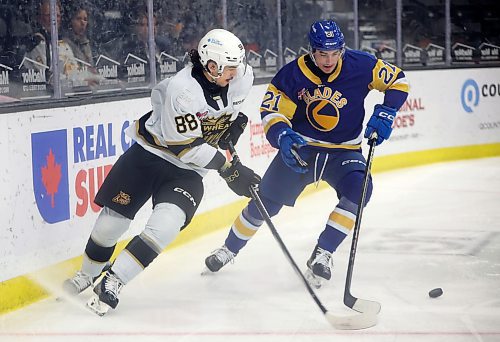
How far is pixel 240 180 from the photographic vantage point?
407 cm

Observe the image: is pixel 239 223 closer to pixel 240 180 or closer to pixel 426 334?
pixel 240 180

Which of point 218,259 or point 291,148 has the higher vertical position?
point 291,148

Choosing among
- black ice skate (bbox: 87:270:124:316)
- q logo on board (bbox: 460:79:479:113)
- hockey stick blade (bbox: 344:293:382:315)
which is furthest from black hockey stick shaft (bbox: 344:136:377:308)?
q logo on board (bbox: 460:79:479:113)

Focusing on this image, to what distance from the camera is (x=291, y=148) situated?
4.29m

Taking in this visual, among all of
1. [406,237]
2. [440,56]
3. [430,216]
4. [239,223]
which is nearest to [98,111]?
[239,223]

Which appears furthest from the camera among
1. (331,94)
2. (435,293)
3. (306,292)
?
(331,94)

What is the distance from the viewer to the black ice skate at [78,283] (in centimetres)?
425

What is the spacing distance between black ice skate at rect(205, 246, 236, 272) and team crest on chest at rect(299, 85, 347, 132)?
0.70 meters

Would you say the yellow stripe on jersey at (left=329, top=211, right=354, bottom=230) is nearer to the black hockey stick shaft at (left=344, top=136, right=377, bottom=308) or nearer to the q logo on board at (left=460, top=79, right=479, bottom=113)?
the black hockey stick shaft at (left=344, top=136, right=377, bottom=308)

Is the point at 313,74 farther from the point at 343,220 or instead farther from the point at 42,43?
the point at 42,43

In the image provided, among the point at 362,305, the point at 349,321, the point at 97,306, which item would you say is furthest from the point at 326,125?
the point at 97,306

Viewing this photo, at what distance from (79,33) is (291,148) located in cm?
133

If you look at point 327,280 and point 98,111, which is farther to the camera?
point 98,111

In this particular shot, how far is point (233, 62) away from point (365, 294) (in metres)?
1.11
